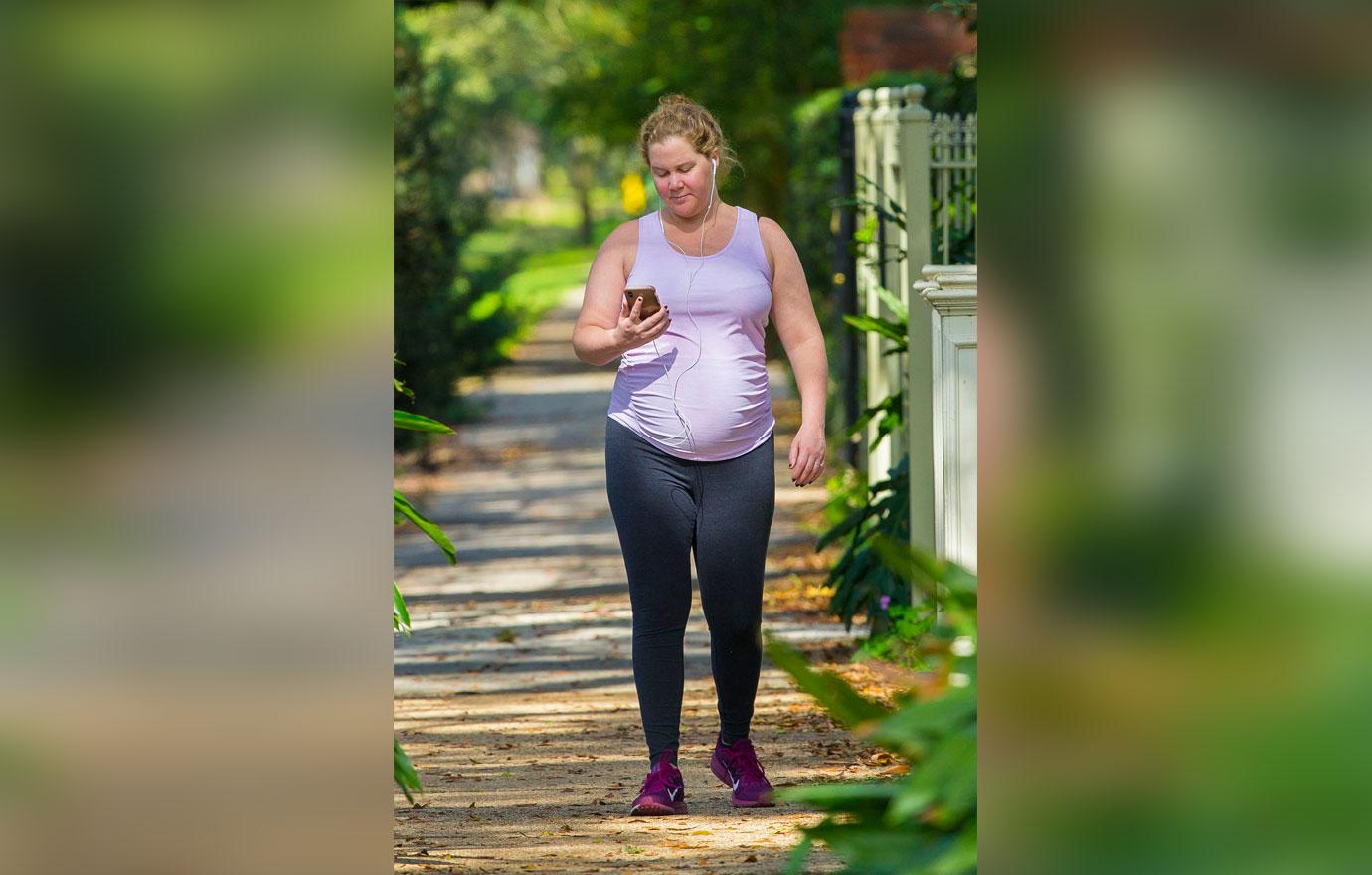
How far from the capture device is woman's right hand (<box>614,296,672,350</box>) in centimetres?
440

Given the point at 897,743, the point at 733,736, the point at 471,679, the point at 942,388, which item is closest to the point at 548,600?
the point at 471,679

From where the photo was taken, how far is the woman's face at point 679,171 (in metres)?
4.54

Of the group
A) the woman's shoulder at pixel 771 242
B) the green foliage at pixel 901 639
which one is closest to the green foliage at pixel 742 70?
the green foliage at pixel 901 639

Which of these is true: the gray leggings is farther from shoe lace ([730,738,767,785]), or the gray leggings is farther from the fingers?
shoe lace ([730,738,767,785])

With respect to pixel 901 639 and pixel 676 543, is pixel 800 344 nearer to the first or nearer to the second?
pixel 676 543

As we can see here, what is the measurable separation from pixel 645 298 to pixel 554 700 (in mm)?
2585

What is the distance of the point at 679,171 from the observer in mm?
4535

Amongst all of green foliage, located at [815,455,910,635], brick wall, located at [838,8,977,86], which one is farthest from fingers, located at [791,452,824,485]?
brick wall, located at [838,8,977,86]

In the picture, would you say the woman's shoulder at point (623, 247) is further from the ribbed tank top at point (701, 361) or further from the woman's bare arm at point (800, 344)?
the woman's bare arm at point (800, 344)

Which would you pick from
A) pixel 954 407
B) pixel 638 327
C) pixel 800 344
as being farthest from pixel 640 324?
pixel 954 407
